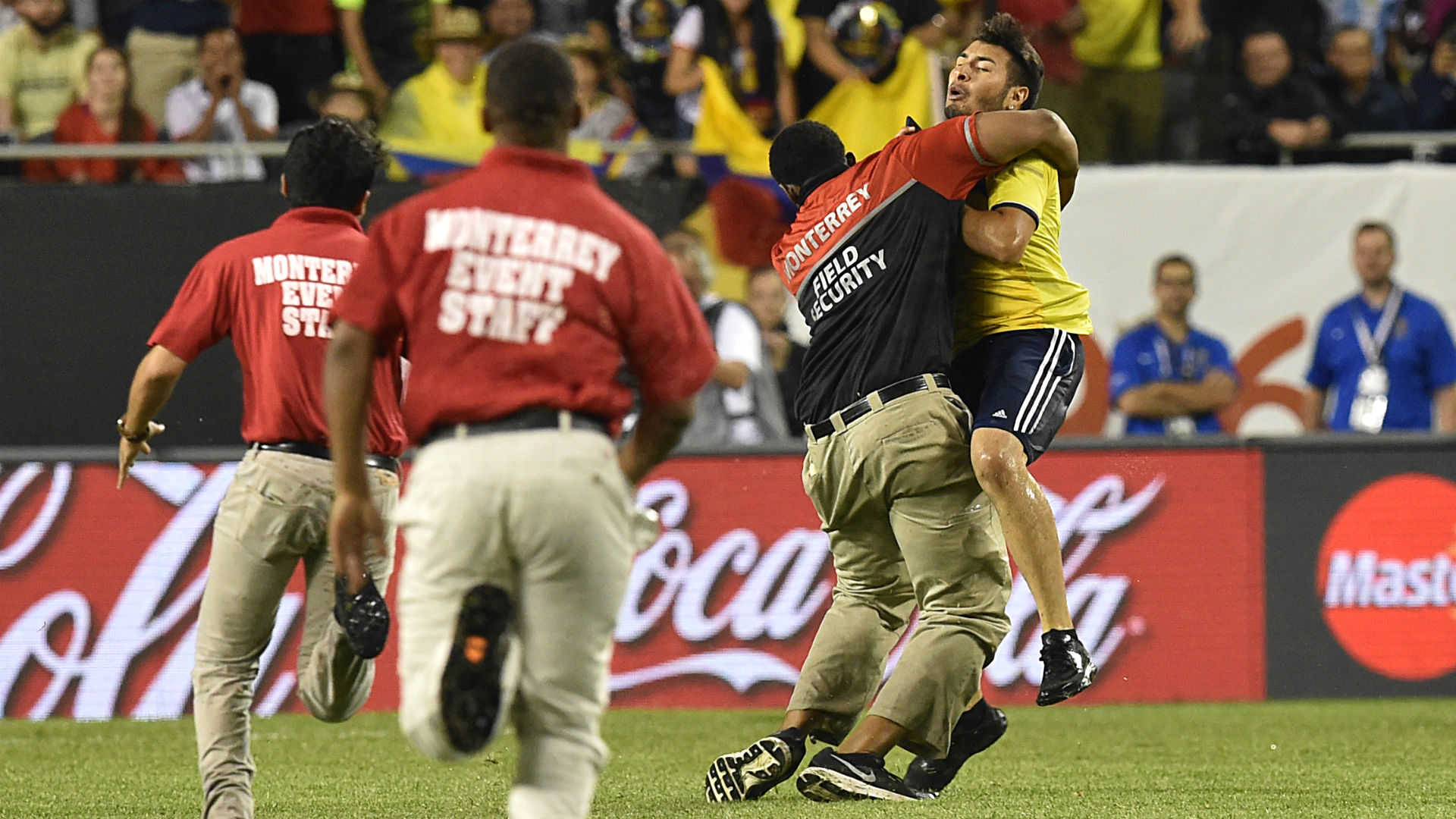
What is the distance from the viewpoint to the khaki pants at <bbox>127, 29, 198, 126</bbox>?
39.3ft

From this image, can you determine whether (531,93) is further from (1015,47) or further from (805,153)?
(1015,47)

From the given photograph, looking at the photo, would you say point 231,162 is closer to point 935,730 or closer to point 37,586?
point 37,586

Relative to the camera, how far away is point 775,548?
9.94 m

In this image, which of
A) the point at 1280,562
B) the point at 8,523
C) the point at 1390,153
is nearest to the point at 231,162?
the point at 8,523

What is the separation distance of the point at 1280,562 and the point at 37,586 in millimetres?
6296

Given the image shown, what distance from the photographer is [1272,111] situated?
477 inches

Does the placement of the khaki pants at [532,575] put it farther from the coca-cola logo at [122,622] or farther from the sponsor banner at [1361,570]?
the sponsor banner at [1361,570]

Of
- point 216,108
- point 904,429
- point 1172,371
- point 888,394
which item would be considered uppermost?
point 216,108

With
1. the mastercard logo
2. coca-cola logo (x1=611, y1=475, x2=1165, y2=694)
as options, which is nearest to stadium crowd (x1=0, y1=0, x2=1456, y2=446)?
coca-cola logo (x1=611, y1=475, x2=1165, y2=694)

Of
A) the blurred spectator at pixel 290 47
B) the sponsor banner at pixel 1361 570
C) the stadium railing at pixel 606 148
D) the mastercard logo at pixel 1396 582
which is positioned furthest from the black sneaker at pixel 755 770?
the blurred spectator at pixel 290 47

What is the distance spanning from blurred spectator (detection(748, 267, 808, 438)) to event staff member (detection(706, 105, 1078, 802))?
4696 millimetres

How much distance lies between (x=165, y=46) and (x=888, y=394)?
747cm

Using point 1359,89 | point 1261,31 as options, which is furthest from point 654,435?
point 1359,89

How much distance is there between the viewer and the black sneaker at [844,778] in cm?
604
